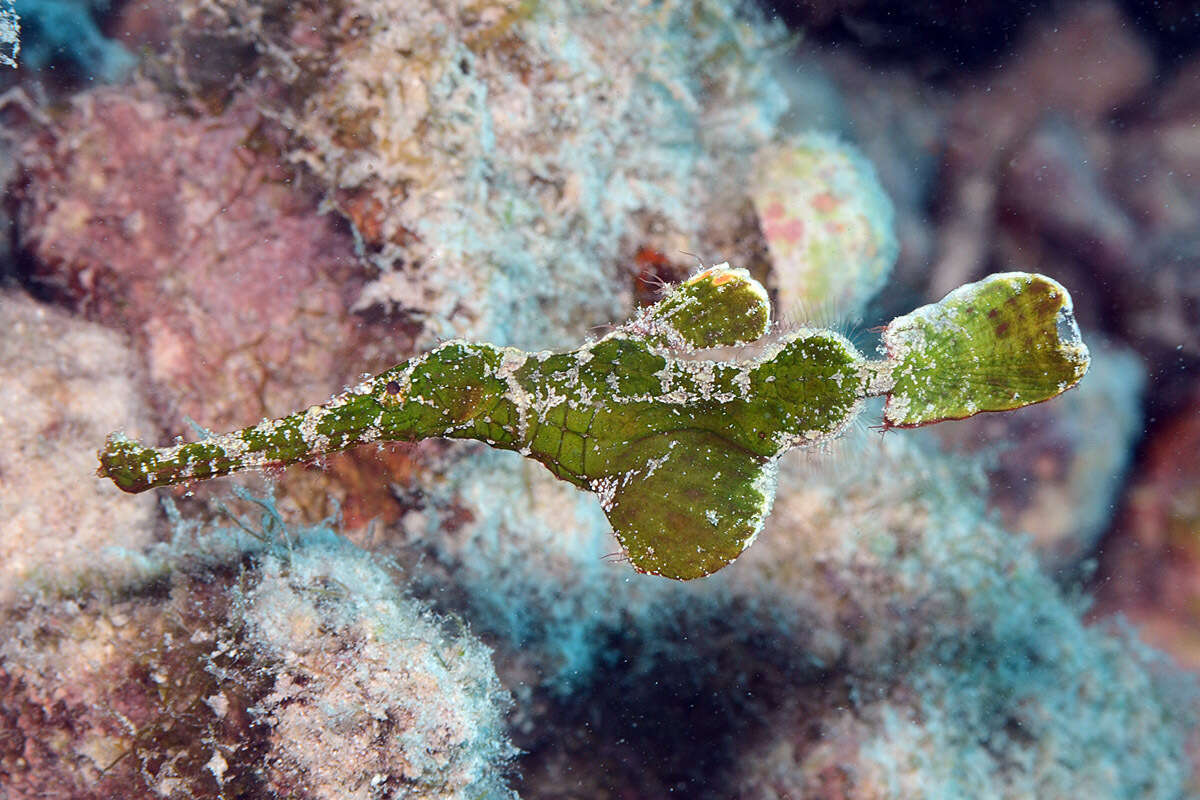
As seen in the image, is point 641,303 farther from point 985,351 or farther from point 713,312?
point 985,351

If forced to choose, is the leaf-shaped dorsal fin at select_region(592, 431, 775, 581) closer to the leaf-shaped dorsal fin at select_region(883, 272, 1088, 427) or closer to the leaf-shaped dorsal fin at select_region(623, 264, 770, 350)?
the leaf-shaped dorsal fin at select_region(623, 264, 770, 350)

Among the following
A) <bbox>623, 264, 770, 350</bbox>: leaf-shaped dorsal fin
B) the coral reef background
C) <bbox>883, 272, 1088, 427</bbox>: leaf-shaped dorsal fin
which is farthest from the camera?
the coral reef background

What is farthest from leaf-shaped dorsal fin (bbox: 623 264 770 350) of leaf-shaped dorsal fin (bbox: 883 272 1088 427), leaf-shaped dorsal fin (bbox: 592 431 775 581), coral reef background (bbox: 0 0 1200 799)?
coral reef background (bbox: 0 0 1200 799)

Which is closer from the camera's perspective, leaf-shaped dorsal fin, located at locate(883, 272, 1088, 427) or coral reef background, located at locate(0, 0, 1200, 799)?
leaf-shaped dorsal fin, located at locate(883, 272, 1088, 427)

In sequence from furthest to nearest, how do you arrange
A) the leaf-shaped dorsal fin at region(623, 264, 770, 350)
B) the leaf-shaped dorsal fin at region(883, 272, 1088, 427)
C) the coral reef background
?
the coral reef background, the leaf-shaped dorsal fin at region(623, 264, 770, 350), the leaf-shaped dorsal fin at region(883, 272, 1088, 427)

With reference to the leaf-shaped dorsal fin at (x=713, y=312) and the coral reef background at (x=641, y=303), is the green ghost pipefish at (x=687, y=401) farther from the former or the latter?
the coral reef background at (x=641, y=303)

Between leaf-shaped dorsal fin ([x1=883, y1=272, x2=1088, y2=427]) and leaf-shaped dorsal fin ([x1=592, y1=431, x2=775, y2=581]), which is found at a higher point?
leaf-shaped dorsal fin ([x1=883, y1=272, x2=1088, y2=427])

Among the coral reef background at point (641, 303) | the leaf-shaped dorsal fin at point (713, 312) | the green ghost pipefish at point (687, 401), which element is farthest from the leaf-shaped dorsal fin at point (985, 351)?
the coral reef background at point (641, 303)
